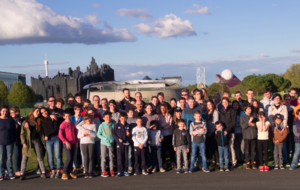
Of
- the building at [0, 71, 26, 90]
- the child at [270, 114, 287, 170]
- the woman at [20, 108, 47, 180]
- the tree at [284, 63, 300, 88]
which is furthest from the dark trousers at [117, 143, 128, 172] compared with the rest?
the building at [0, 71, 26, 90]

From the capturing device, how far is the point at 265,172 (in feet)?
18.6

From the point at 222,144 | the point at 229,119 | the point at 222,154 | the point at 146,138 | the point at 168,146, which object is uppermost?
the point at 229,119

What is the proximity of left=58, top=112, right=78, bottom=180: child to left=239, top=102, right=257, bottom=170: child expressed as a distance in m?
4.06

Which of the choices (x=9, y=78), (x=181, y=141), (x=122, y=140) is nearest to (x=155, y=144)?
(x=181, y=141)

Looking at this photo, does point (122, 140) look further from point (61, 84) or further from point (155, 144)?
point (61, 84)

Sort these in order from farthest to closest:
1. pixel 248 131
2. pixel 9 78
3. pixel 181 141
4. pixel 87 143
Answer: pixel 9 78
pixel 248 131
pixel 181 141
pixel 87 143

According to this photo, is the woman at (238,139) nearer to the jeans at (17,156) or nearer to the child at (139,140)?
the child at (139,140)

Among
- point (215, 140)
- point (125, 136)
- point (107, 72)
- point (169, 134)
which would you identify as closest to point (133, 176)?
point (125, 136)

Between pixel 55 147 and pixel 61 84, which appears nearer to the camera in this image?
pixel 55 147

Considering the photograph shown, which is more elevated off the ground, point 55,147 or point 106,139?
point 106,139

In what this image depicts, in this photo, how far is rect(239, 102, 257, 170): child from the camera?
6.00 m

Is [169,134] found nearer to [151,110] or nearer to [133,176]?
[151,110]

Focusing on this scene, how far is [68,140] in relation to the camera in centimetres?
580

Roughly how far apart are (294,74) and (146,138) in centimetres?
5609
